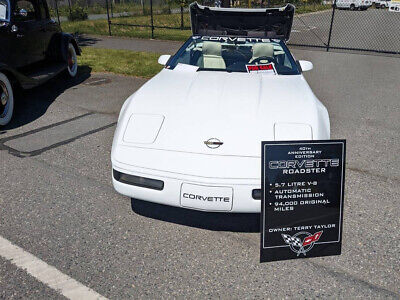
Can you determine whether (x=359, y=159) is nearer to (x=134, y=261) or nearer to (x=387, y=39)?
(x=134, y=261)

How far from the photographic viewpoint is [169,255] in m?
2.73

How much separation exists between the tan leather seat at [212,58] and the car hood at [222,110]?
1.86 ft

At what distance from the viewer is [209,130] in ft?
9.45

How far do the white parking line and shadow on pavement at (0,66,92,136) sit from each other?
3010 mm

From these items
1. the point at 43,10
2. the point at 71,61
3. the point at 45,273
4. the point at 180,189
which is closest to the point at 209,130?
the point at 180,189

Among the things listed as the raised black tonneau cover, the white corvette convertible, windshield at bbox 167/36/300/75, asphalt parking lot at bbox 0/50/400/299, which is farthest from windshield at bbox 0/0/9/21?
the white corvette convertible

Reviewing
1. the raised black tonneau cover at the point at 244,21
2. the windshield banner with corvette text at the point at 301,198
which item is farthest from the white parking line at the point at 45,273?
the raised black tonneau cover at the point at 244,21

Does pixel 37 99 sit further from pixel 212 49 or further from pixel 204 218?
pixel 204 218

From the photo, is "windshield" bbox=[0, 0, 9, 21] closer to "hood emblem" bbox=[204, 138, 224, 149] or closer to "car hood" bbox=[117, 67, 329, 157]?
"car hood" bbox=[117, 67, 329, 157]

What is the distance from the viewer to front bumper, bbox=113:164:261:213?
2.57 metres

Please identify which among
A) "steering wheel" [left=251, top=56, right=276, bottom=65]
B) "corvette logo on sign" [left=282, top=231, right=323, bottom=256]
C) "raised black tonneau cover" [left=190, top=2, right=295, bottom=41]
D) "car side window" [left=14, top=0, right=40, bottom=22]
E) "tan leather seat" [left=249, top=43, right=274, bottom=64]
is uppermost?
"car side window" [left=14, top=0, right=40, bottom=22]

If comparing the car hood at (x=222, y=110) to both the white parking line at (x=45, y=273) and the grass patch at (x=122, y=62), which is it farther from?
the grass patch at (x=122, y=62)

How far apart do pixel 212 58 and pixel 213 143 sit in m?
1.98

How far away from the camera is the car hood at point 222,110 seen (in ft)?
9.20
